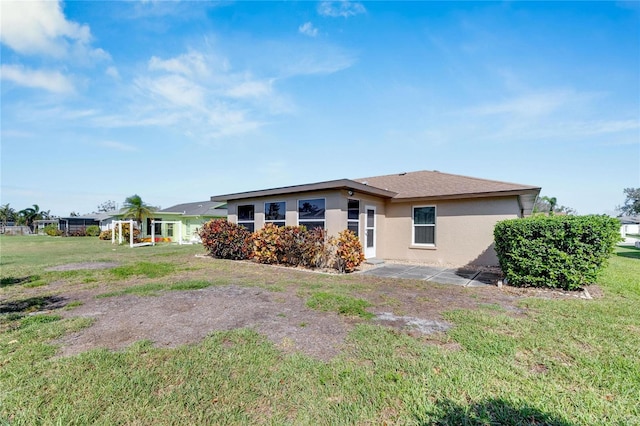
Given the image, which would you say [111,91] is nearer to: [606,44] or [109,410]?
[109,410]

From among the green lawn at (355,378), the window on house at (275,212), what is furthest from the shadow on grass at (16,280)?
the window on house at (275,212)

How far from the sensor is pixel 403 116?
12.1 meters

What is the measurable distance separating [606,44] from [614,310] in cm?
785

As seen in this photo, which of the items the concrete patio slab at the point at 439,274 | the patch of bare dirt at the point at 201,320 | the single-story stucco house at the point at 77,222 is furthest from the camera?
the single-story stucco house at the point at 77,222

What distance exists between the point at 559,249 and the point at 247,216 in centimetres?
1110

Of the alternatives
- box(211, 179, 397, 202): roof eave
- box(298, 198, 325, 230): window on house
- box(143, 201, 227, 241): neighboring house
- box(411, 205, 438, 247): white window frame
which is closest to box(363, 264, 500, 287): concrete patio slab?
box(411, 205, 438, 247): white window frame

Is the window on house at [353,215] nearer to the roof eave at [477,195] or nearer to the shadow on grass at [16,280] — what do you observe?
the roof eave at [477,195]

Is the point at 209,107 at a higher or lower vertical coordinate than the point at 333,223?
higher

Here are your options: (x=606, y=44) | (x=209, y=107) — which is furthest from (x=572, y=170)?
(x=209, y=107)

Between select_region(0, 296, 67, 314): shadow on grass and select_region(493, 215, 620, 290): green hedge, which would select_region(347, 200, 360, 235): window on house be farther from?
select_region(0, 296, 67, 314): shadow on grass

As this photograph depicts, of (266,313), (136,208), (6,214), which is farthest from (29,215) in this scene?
(266,313)

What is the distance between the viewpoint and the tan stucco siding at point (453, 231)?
32.1 ft

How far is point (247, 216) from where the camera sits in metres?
13.0

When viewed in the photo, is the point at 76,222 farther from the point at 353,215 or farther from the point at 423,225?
the point at 423,225
